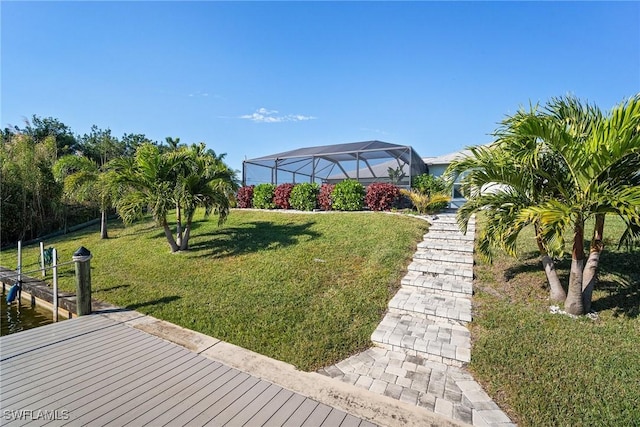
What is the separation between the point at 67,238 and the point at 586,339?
1562 centimetres

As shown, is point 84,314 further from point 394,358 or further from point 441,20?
point 441,20

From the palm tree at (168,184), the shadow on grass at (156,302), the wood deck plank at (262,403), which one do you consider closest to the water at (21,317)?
the shadow on grass at (156,302)

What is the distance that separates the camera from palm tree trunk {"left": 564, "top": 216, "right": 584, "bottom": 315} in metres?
3.54

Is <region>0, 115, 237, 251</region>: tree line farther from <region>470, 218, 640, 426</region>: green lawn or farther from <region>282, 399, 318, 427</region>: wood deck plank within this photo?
<region>470, 218, 640, 426</region>: green lawn

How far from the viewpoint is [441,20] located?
24.2 ft

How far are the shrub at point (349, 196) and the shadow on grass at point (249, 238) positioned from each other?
176cm

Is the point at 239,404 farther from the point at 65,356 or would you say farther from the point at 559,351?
the point at 559,351

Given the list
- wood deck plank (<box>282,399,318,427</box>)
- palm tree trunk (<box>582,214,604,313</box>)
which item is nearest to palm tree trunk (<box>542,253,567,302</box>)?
palm tree trunk (<box>582,214,604,313</box>)

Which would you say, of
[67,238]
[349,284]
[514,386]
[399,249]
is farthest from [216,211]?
[67,238]

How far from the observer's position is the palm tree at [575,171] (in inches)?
119

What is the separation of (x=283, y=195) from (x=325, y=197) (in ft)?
6.69

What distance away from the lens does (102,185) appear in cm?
835

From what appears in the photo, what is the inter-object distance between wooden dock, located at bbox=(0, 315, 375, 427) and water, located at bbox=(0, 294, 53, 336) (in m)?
1.45

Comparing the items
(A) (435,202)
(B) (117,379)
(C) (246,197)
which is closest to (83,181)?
(C) (246,197)
